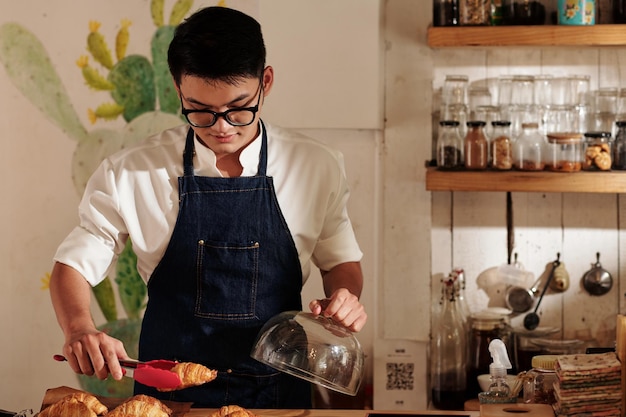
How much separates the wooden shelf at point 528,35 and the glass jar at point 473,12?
0.05 meters

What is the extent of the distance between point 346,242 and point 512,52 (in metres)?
1.25

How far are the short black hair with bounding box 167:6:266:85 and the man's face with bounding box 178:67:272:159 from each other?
18 mm

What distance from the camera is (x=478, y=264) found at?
3.30 m

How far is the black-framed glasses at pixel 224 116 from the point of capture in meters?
2.04

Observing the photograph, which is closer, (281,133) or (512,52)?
(281,133)

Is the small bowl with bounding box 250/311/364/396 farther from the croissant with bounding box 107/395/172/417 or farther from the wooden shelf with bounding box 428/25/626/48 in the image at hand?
the wooden shelf with bounding box 428/25/626/48

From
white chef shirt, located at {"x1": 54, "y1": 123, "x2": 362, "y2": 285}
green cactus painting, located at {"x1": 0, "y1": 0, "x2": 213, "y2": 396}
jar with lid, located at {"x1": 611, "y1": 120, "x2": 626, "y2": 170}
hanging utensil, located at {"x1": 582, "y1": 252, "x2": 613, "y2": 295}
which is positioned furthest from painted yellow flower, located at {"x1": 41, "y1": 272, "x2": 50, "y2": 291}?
jar with lid, located at {"x1": 611, "y1": 120, "x2": 626, "y2": 170}

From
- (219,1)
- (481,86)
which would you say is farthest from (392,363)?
(219,1)

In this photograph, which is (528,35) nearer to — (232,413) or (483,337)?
(483,337)

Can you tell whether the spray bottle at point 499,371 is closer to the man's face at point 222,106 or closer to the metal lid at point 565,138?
the man's face at point 222,106

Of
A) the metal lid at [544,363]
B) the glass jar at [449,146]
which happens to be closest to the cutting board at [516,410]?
the metal lid at [544,363]

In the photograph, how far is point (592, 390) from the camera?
1.87 meters

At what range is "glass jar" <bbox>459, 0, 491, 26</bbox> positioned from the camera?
3.05 metres

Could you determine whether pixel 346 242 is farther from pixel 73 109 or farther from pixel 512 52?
pixel 73 109
